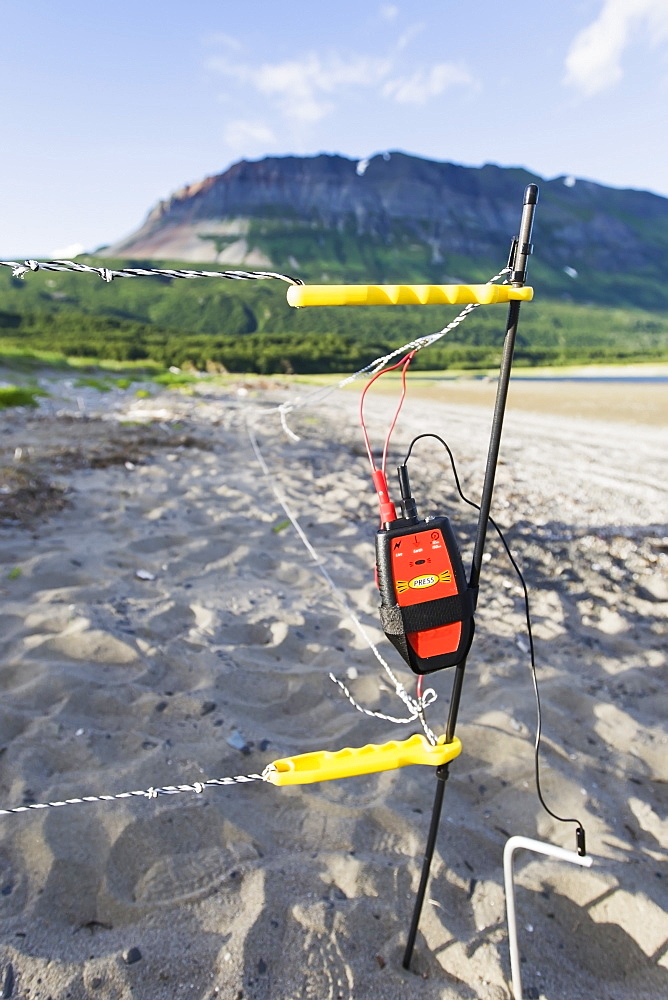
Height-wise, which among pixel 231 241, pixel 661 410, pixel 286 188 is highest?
pixel 286 188

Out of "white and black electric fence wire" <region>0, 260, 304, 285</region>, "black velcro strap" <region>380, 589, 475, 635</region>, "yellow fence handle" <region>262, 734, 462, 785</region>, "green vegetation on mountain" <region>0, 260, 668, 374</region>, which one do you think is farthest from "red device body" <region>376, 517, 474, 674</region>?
"green vegetation on mountain" <region>0, 260, 668, 374</region>

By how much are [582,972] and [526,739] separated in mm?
1114

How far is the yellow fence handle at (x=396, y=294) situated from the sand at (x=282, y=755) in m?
0.78

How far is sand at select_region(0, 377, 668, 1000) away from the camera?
1.95 meters

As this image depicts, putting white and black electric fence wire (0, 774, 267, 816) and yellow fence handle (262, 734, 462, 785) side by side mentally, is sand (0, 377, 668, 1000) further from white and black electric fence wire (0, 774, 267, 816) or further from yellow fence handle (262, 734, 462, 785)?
yellow fence handle (262, 734, 462, 785)

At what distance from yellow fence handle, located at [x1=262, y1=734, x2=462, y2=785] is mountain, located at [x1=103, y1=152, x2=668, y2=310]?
144 m

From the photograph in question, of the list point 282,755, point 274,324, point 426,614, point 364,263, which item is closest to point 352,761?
point 426,614

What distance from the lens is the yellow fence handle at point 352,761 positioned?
1.73 metres

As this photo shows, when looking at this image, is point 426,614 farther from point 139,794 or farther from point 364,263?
point 364,263

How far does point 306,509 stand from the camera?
247 inches

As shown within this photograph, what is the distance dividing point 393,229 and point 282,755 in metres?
185

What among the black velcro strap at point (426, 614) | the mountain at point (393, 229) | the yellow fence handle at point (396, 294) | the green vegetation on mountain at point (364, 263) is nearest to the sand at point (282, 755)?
the yellow fence handle at point (396, 294)

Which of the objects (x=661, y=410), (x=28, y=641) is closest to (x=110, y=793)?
(x=28, y=641)

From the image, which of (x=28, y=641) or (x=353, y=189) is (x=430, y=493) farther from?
(x=353, y=189)
